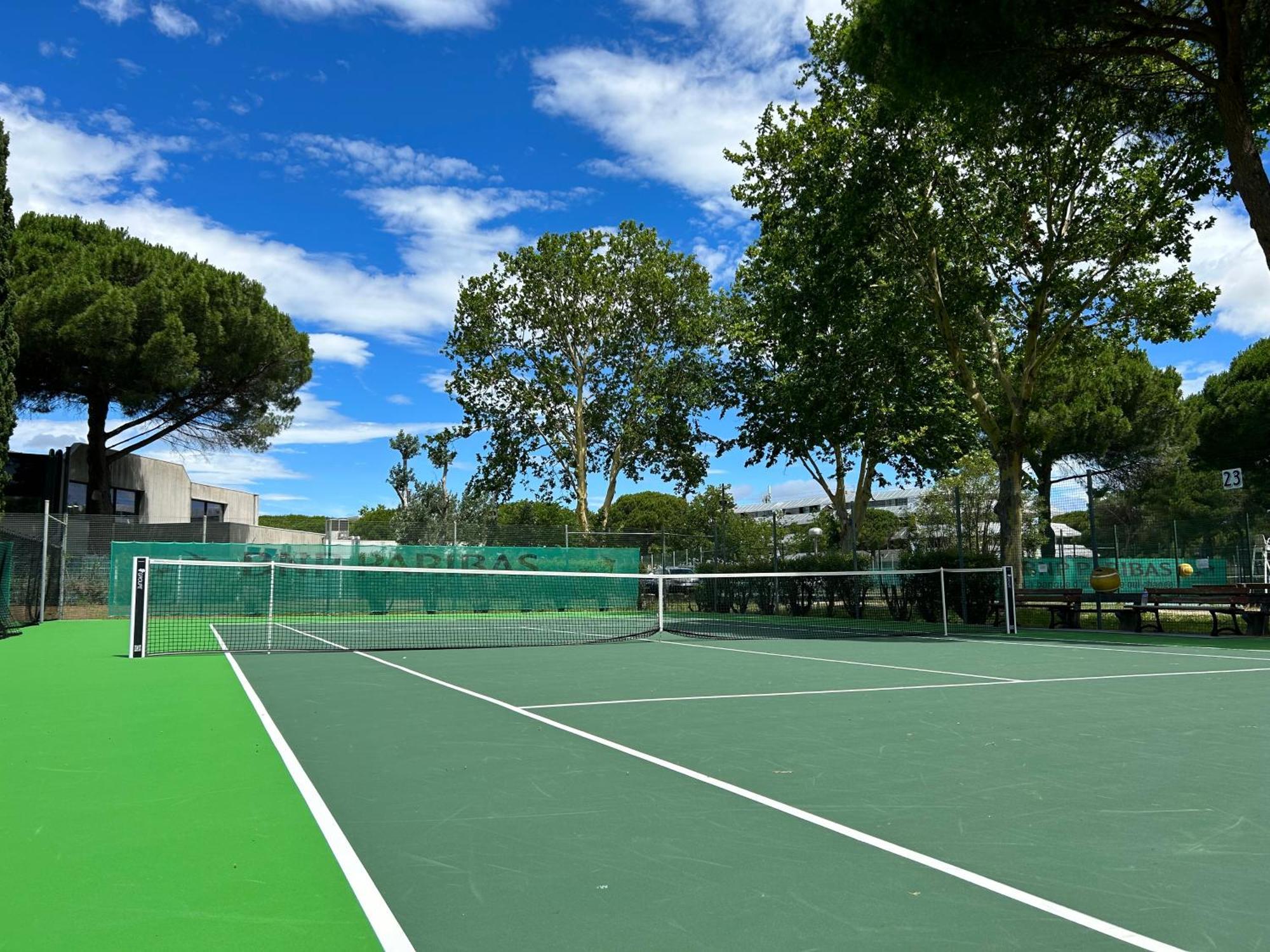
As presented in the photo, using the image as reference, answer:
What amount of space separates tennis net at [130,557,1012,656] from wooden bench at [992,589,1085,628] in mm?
500

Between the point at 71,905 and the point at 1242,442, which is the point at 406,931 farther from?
the point at 1242,442

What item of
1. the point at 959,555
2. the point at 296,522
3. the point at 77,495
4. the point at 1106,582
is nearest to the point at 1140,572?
the point at 1106,582

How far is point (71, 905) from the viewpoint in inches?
126

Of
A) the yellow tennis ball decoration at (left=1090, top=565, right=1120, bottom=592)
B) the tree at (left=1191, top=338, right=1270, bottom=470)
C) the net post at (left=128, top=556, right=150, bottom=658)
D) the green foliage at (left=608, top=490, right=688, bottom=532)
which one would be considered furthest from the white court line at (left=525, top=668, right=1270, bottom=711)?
the green foliage at (left=608, top=490, right=688, bottom=532)

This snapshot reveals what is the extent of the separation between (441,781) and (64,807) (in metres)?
1.79

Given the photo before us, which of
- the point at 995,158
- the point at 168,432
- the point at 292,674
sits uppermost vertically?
the point at 995,158

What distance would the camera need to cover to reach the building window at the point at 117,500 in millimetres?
33250

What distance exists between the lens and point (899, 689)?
29.8 ft

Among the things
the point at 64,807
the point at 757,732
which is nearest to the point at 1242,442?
the point at 757,732

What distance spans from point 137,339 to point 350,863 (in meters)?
30.7

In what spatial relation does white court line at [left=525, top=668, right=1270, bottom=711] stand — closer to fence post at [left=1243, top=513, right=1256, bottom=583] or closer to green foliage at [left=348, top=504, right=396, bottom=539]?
fence post at [left=1243, top=513, right=1256, bottom=583]

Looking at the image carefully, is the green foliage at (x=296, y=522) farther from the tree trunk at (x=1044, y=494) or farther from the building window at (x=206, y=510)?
the tree trunk at (x=1044, y=494)

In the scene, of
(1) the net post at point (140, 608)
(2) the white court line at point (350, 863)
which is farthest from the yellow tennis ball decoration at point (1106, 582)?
(2) the white court line at point (350, 863)

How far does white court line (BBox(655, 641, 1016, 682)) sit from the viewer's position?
1026 centimetres
